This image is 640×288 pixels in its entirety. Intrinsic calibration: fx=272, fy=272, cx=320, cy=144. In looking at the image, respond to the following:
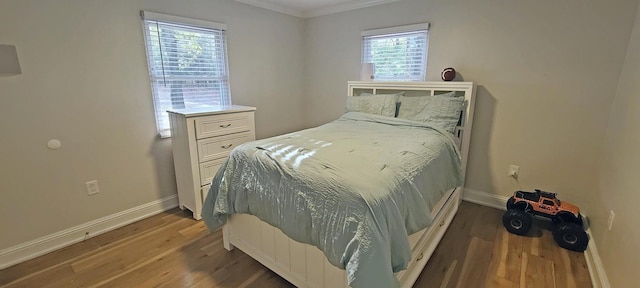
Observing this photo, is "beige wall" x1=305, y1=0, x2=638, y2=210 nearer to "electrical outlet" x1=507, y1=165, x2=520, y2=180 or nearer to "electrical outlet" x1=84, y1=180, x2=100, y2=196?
"electrical outlet" x1=507, y1=165, x2=520, y2=180

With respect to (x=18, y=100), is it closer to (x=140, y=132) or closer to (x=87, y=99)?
(x=87, y=99)

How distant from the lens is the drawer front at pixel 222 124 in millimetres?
2357

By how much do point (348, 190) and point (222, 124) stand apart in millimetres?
1678

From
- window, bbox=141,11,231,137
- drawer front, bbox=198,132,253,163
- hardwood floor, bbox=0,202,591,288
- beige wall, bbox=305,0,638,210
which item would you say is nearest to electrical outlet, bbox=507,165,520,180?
beige wall, bbox=305,0,638,210

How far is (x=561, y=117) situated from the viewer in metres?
2.31

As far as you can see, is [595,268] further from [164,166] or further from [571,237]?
[164,166]

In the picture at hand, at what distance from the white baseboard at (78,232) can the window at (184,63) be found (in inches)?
27.7

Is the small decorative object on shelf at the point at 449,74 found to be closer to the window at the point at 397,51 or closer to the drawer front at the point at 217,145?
the window at the point at 397,51

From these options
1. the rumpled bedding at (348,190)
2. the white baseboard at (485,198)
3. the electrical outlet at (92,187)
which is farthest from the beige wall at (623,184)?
the electrical outlet at (92,187)

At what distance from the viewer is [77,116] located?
2088 mm

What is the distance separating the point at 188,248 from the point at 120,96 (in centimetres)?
138

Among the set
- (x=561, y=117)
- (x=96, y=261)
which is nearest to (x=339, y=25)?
(x=561, y=117)

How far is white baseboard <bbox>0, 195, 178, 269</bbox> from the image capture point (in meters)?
1.93

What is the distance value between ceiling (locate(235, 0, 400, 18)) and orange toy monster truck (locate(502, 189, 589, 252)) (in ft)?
7.77
